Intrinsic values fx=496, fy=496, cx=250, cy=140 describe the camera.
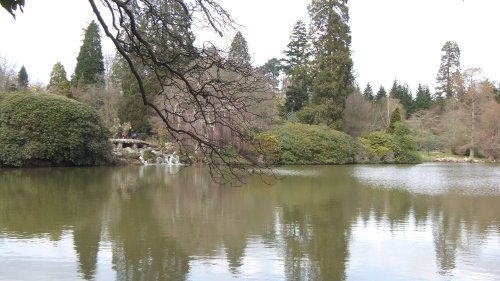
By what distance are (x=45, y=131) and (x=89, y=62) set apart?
1976 centimetres

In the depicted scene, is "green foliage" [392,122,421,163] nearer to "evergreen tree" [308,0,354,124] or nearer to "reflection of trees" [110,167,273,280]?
"evergreen tree" [308,0,354,124]

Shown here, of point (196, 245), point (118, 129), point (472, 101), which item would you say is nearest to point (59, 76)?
point (118, 129)

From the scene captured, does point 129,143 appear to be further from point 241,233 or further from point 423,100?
point 423,100

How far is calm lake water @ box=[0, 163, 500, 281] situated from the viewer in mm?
5715

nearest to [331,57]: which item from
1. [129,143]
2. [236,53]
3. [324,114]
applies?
[324,114]

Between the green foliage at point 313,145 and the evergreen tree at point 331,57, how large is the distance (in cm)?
265

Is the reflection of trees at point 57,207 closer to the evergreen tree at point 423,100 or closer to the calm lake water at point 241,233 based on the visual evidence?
the calm lake water at point 241,233

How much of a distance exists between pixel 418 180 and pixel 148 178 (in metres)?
9.71

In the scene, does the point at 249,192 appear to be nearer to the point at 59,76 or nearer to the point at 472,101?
the point at 472,101

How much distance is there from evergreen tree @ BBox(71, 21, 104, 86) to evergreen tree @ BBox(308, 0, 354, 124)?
16785mm

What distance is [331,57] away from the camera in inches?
1204

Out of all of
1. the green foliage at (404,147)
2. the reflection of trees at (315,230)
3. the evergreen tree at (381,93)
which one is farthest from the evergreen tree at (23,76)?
the reflection of trees at (315,230)

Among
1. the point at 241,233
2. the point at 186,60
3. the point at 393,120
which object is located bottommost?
the point at 241,233

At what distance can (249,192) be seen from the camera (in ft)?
42.3
